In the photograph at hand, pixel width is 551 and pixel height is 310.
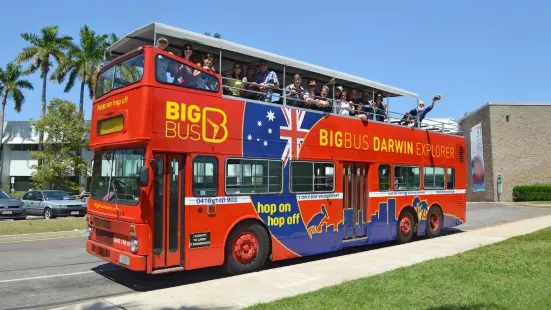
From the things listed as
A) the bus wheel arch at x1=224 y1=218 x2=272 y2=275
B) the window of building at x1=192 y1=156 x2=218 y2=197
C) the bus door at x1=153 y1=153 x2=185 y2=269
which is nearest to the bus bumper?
the bus door at x1=153 y1=153 x2=185 y2=269

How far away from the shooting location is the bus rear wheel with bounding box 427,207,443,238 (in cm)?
1445

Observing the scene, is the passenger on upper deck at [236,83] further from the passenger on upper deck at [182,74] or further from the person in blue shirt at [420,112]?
the person in blue shirt at [420,112]

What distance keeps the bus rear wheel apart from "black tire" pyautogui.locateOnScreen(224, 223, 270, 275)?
713cm

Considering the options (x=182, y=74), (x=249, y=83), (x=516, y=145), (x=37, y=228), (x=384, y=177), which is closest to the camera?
(x=182, y=74)

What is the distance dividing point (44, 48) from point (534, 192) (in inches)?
1709

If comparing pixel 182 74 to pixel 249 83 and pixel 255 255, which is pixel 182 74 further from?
pixel 255 255

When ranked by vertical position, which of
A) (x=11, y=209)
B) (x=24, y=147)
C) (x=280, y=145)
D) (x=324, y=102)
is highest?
(x=24, y=147)

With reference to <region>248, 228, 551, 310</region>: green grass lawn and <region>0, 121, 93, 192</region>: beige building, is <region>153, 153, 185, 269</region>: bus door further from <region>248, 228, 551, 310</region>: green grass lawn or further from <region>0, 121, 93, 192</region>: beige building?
<region>0, 121, 93, 192</region>: beige building

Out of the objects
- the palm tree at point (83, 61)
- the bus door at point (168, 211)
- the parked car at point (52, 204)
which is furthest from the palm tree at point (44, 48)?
the bus door at point (168, 211)

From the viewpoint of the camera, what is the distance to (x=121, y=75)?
8539mm

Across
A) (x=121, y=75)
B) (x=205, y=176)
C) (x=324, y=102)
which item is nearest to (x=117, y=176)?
(x=205, y=176)

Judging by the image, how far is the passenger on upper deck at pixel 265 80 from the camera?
984cm

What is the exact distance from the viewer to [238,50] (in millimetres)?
9484

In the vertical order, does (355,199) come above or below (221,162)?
below
